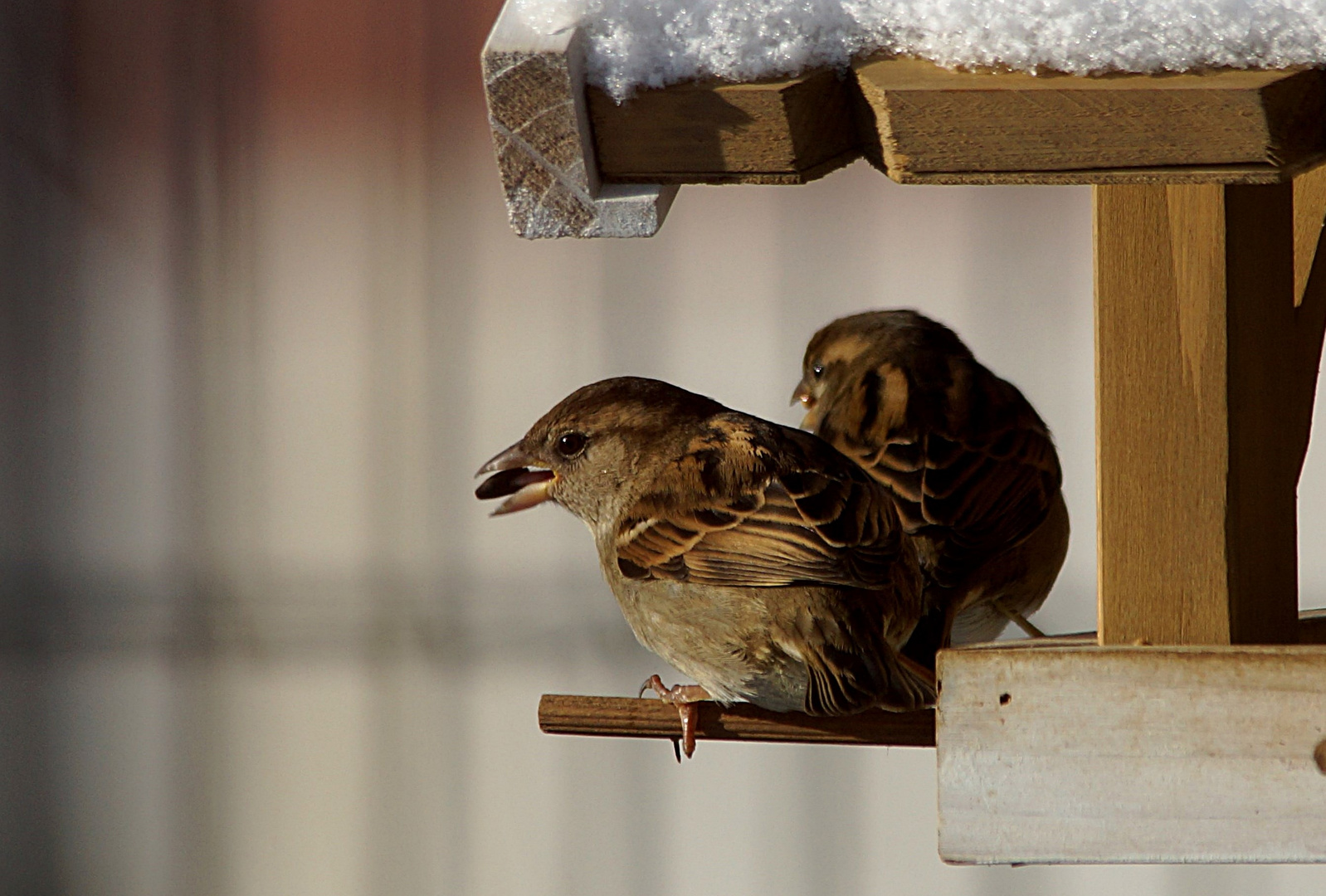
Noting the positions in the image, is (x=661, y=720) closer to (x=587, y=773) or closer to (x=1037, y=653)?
(x=1037, y=653)

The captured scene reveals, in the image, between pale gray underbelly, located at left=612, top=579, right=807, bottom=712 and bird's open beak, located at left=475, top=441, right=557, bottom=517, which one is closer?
pale gray underbelly, located at left=612, top=579, right=807, bottom=712

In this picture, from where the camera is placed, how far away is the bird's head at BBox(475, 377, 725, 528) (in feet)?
7.36

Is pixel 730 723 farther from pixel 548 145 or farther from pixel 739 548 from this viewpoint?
pixel 548 145

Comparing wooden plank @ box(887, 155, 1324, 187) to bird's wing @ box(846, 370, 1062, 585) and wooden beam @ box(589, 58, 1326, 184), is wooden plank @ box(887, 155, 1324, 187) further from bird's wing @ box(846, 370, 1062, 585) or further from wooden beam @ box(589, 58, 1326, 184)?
bird's wing @ box(846, 370, 1062, 585)

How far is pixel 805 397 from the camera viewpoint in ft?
9.35

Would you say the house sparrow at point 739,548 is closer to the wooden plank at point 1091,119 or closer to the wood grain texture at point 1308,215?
the wood grain texture at point 1308,215

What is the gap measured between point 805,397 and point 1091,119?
5.55ft

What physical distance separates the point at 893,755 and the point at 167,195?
2.47 metres

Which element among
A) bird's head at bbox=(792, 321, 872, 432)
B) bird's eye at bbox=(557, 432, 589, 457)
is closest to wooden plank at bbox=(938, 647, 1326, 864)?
bird's eye at bbox=(557, 432, 589, 457)

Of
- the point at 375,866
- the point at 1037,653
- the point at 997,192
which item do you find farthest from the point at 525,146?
the point at 375,866

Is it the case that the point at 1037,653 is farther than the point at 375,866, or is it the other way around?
the point at 375,866

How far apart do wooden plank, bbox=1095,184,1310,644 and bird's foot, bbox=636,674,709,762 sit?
58cm

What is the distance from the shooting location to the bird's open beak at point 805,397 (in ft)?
9.29

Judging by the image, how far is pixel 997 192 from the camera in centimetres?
395
